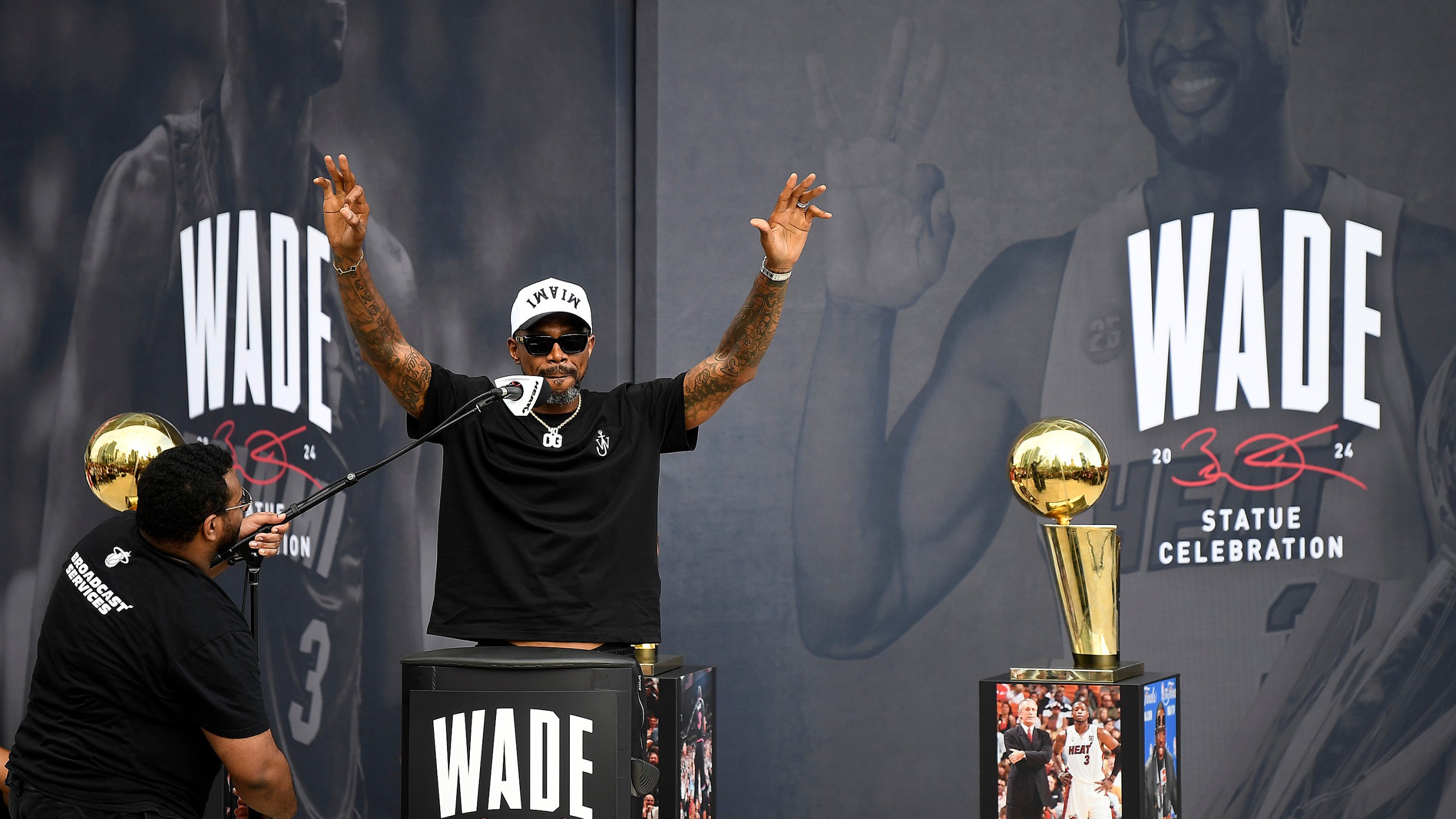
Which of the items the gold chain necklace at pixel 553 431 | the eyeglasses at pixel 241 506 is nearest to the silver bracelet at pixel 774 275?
the gold chain necklace at pixel 553 431

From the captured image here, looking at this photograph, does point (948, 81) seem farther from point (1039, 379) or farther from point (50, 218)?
point (50, 218)

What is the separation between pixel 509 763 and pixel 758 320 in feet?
4.27

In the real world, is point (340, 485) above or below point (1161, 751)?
above

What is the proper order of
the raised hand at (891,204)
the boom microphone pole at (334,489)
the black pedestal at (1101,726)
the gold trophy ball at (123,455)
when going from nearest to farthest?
the boom microphone pole at (334,489)
the black pedestal at (1101,726)
the gold trophy ball at (123,455)
the raised hand at (891,204)

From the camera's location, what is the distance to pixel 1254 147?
408cm

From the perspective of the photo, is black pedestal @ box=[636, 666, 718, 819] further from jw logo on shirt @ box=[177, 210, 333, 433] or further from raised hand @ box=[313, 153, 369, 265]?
jw logo on shirt @ box=[177, 210, 333, 433]

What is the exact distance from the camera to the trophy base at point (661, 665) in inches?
127

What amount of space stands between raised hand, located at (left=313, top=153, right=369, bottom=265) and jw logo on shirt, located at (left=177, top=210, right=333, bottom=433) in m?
1.66

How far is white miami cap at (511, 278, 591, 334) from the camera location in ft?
9.84

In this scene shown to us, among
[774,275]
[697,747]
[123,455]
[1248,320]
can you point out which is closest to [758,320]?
[774,275]

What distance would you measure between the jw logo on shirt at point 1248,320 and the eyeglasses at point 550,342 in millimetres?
1991

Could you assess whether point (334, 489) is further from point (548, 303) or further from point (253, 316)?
point (253, 316)
